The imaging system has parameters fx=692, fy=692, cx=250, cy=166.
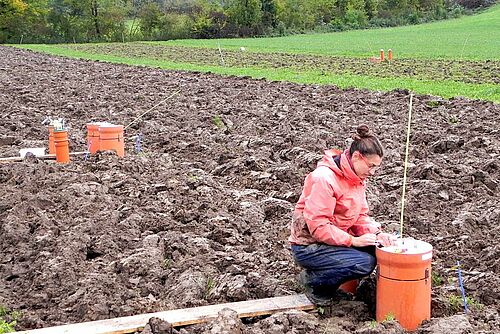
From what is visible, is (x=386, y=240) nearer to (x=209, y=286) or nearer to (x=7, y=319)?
(x=209, y=286)

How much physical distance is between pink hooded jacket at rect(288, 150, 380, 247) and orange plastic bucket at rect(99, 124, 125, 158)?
5.62 metres

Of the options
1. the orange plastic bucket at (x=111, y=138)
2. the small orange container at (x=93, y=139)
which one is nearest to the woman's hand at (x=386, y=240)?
the orange plastic bucket at (x=111, y=138)

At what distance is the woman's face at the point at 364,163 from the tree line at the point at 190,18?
64952 millimetres

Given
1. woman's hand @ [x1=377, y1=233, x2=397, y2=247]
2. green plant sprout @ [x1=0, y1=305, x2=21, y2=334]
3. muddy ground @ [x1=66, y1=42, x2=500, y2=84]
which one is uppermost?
woman's hand @ [x1=377, y1=233, x2=397, y2=247]

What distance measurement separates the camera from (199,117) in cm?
1419

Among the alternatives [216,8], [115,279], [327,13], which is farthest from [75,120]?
[327,13]

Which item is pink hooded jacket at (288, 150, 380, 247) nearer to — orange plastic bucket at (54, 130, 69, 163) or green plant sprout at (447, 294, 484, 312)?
green plant sprout at (447, 294, 484, 312)

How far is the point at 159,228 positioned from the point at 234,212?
36.0 inches

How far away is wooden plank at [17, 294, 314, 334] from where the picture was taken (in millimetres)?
4848

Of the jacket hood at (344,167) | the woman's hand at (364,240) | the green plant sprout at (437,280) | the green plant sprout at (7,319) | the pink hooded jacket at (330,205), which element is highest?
the jacket hood at (344,167)

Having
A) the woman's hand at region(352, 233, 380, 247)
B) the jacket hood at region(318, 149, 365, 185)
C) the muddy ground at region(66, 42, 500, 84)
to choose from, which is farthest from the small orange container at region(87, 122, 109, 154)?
the muddy ground at region(66, 42, 500, 84)

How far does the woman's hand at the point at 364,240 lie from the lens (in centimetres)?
509

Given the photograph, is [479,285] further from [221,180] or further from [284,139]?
[284,139]

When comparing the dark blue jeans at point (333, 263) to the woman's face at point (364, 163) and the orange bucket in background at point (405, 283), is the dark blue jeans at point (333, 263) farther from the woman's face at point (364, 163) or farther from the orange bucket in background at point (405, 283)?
the woman's face at point (364, 163)
